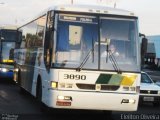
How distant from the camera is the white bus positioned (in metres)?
13.5

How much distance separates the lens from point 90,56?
44.8ft

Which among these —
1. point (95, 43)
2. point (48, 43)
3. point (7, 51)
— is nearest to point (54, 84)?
point (48, 43)

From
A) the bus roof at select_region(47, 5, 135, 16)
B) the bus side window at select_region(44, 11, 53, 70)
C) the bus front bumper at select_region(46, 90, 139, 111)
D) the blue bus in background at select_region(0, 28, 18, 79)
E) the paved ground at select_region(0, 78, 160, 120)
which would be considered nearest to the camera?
the bus front bumper at select_region(46, 90, 139, 111)

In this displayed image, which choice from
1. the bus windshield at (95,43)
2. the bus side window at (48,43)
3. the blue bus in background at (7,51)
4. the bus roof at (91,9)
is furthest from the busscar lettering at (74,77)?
the blue bus in background at (7,51)

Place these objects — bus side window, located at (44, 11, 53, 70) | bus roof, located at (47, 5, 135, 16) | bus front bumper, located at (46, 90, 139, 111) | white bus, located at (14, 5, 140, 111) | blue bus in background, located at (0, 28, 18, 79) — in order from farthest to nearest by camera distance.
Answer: blue bus in background, located at (0, 28, 18, 79), bus roof, located at (47, 5, 135, 16), bus side window, located at (44, 11, 53, 70), white bus, located at (14, 5, 140, 111), bus front bumper, located at (46, 90, 139, 111)

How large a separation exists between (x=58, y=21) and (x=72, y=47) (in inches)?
32.6

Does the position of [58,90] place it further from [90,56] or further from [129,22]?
[129,22]

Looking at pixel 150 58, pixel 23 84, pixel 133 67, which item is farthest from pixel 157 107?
pixel 150 58

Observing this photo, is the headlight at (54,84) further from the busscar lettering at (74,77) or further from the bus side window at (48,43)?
the bus side window at (48,43)

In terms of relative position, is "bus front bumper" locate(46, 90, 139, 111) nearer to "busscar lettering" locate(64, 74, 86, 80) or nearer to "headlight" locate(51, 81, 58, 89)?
"headlight" locate(51, 81, 58, 89)

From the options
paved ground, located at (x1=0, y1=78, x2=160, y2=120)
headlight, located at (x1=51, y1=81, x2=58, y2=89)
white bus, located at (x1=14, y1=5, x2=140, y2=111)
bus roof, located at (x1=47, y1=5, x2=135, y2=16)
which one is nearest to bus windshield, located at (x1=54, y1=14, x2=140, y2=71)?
white bus, located at (x1=14, y1=5, x2=140, y2=111)

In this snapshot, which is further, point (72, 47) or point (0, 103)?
point (0, 103)

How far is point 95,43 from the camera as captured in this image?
1375 cm

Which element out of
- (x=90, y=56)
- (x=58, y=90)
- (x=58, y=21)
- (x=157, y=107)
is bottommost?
(x=157, y=107)
